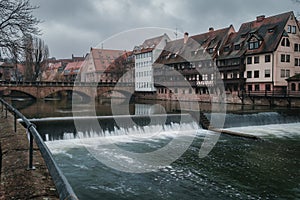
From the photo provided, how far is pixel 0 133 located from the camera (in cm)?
863

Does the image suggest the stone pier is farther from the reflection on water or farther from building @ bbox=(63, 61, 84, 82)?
building @ bbox=(63, 61, 84, 82)

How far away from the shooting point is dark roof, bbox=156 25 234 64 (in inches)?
1896

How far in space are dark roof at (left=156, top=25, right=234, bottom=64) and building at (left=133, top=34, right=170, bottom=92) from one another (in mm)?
1819

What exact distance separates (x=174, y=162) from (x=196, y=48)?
42.7 m

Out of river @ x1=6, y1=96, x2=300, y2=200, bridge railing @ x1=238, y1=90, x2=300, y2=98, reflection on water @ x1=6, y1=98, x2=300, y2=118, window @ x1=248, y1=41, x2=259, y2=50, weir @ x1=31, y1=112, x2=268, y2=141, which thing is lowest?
river @ x1=6, y1=96, x2=300, y2=200

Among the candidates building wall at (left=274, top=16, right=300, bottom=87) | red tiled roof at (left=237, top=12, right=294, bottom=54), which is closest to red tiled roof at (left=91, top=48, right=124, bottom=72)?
red tiled roof at (left=237, top=12, right=294, bottom=54)

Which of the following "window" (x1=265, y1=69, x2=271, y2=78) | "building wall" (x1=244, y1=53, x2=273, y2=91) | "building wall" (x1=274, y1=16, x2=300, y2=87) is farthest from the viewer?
"building wall" (x1=244, y1=53, x2=273, y2=91)

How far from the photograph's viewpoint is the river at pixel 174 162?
906cm

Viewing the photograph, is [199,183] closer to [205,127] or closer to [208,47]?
[205,127]

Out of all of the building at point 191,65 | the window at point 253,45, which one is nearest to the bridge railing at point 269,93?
the building at point 191,65

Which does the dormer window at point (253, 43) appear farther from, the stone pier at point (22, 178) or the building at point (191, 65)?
the stone pier at point (22, 178)

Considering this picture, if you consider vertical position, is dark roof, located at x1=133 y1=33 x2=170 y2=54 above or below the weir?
above

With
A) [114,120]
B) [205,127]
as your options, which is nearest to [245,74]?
[205,127]

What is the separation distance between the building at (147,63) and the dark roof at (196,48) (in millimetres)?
1819
